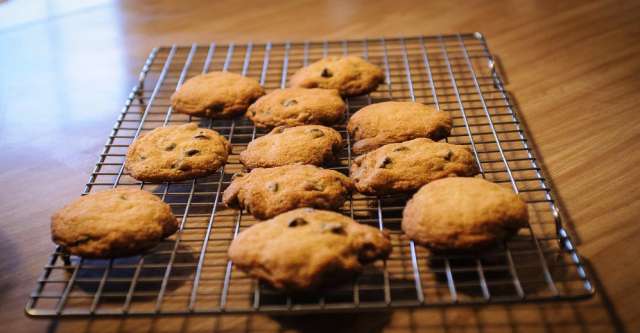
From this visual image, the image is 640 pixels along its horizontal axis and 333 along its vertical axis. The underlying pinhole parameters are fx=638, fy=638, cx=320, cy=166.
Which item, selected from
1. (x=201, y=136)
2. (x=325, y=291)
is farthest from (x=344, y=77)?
(x=325, y=291)

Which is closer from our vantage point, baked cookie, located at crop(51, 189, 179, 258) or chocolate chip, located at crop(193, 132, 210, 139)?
baked cookie, located at crop(51, 189, 179, 258)

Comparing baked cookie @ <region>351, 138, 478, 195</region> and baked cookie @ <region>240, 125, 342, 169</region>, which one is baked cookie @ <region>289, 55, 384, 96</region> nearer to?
baked cookie @ <region>240, 125, 342, 169</region>

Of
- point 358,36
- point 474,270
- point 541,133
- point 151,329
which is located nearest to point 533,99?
point 541,133

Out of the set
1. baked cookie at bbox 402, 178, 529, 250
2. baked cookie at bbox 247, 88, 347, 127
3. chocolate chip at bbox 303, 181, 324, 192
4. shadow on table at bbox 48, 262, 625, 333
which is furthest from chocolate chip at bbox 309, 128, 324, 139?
shadow on table at bbox 48, 262, 625, 333

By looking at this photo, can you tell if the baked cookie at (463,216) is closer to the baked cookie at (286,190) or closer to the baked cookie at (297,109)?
the baked cookie at (286,190)

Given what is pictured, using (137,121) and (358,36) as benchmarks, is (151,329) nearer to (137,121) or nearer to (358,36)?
(137,121)

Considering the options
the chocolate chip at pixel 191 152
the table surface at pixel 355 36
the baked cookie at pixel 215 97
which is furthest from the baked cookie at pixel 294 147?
the table surface at pixel 355 36
